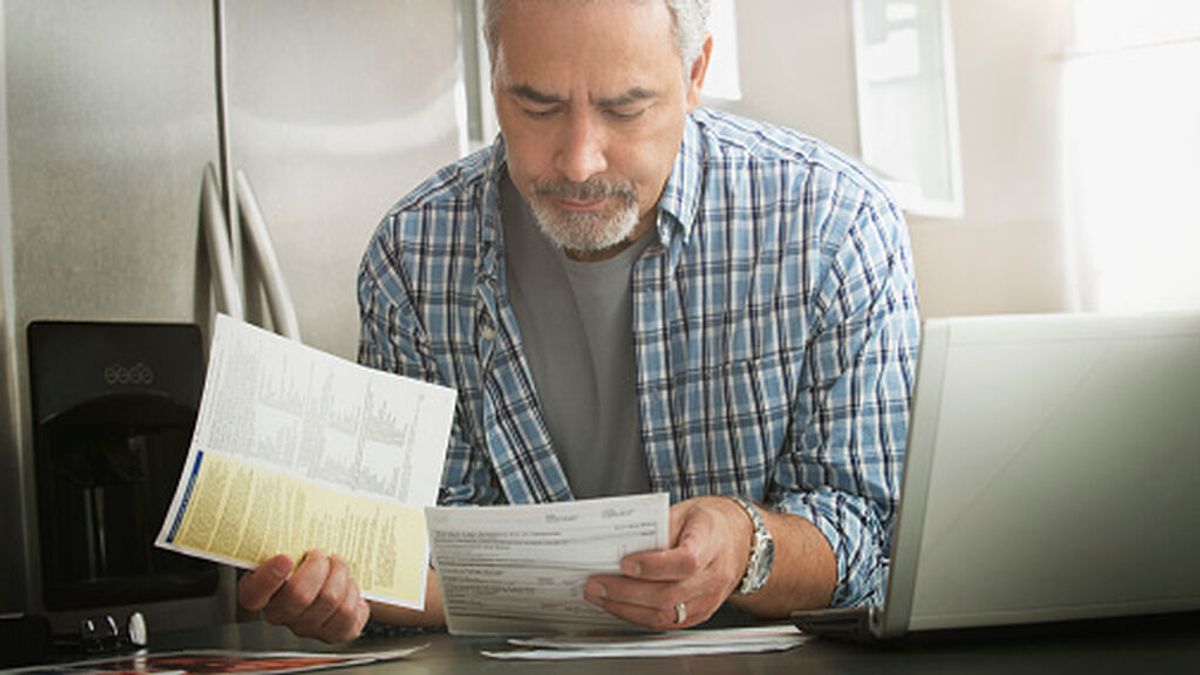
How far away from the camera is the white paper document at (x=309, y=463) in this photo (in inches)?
44.9

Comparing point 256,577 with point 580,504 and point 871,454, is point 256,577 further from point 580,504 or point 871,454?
point 871,454

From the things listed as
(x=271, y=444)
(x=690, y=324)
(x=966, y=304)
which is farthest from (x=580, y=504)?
(x=966, y=304)

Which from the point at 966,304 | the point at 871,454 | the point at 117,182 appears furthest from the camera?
the point at 966,304

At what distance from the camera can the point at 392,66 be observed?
7.53ft

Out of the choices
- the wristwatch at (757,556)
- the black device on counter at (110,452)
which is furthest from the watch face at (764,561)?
the black device on counter at (110,452)

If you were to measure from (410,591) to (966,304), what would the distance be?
2.38m

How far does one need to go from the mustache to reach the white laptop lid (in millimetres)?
650

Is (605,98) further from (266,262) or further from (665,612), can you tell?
(266,262)

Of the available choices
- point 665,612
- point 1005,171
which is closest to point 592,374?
point 665,612

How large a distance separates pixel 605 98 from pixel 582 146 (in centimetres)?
5

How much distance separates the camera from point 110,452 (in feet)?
6.00

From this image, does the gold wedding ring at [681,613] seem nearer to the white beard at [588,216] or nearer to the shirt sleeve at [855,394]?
the shirt sleeve at [855,394]

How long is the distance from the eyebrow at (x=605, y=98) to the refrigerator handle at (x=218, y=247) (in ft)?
2.08

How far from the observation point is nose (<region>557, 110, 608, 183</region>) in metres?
1.49
